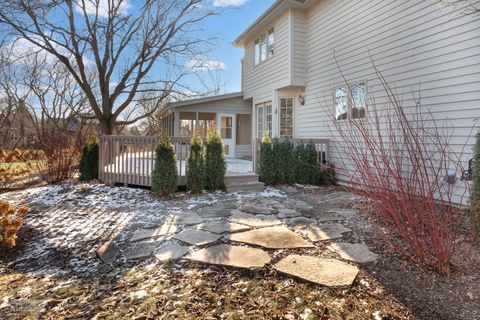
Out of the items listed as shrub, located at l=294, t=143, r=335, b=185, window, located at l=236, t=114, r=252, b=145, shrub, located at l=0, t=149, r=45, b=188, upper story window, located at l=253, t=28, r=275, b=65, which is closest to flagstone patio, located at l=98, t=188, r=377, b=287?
shrub, located at l=294, t=143, r=335, b=185

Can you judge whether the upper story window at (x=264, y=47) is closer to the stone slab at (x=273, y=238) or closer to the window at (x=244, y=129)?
the window at (x=244, y=129)

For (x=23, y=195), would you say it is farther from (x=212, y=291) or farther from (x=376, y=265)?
(x=376, y=265)

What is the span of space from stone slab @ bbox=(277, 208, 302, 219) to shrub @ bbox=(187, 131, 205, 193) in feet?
6.67

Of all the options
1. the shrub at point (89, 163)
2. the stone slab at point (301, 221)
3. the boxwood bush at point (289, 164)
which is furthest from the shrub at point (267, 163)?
the shrub at point (89, 163)

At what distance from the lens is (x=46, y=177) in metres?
7.26

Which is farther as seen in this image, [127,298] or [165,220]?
[165,220]

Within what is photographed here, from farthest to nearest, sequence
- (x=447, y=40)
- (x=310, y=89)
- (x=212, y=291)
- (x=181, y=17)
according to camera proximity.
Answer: (x=181, y=17)
(x=310, y=89)
(x=447, y=40)
(x=212, y=291)

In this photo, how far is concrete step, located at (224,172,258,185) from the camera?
21.8ft

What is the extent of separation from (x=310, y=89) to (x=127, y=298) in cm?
773

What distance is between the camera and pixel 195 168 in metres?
6.10

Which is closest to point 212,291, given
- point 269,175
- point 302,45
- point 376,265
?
point 376,265

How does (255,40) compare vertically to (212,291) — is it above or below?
above

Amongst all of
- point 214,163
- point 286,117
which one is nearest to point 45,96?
point 286,117

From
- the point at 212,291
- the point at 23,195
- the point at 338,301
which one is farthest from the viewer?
the point at 23,195
